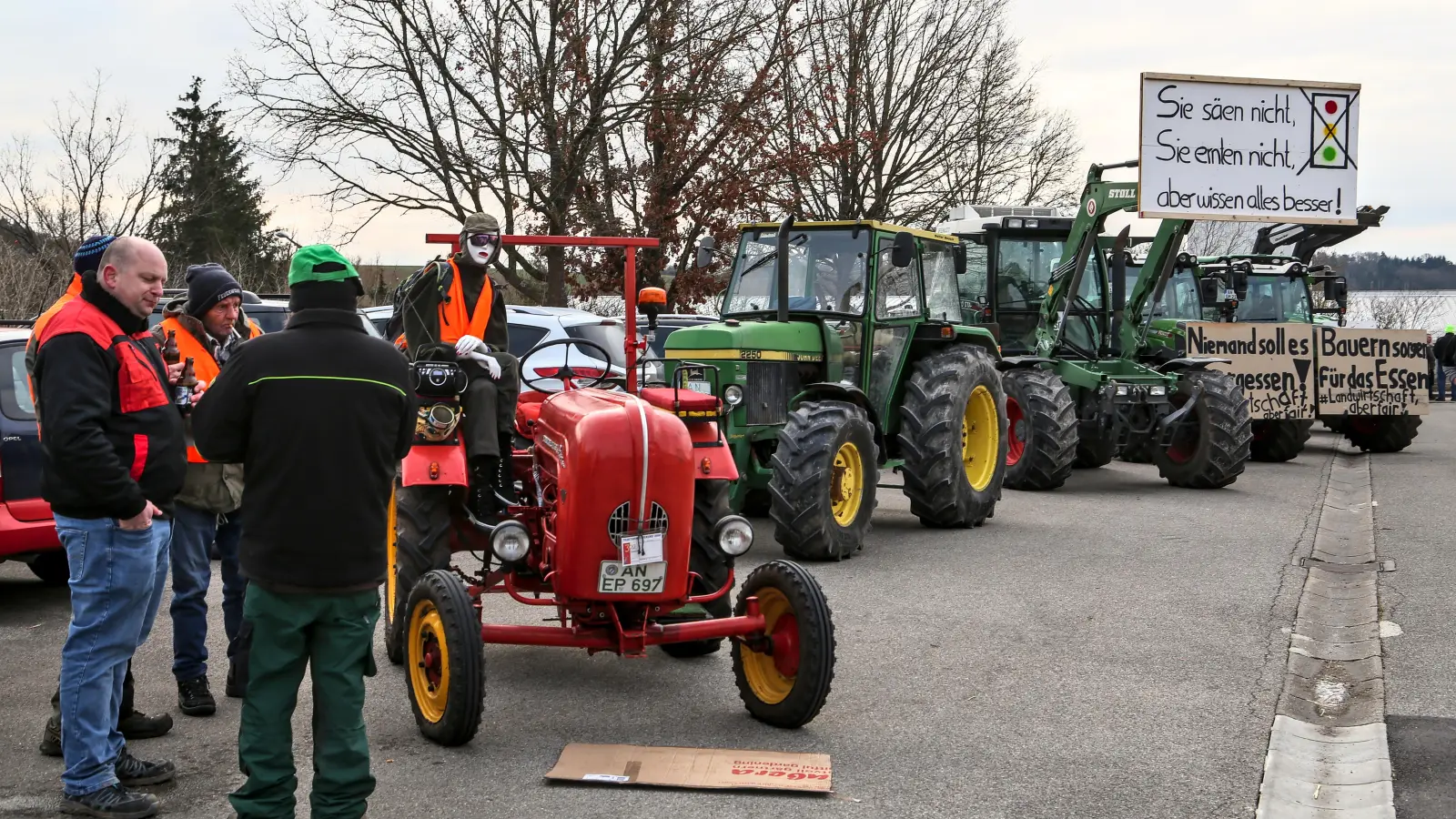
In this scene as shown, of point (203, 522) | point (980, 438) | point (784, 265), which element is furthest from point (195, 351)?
point (980, 438)

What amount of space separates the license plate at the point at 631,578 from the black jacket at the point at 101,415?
158cm

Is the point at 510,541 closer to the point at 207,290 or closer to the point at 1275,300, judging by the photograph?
the point at 207,290

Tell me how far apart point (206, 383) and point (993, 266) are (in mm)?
12775

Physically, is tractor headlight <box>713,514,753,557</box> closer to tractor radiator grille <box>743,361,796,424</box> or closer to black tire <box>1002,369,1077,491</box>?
tractor radiator grille <box>743,361,796,424</box>

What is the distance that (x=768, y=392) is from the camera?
10.6 metres

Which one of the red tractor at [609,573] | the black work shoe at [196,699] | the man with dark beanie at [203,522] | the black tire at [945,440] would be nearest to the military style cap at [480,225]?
the red tractor at [609,573]

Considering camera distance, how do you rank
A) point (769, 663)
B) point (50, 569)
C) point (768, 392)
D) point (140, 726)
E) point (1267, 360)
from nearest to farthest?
point (140, 726), point (769, 663), point (50, 569), point (768, 392), point (1267, 360)

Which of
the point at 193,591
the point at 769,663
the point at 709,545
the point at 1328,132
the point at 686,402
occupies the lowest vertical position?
the point at 769,663

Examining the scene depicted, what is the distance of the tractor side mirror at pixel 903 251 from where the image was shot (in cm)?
1073

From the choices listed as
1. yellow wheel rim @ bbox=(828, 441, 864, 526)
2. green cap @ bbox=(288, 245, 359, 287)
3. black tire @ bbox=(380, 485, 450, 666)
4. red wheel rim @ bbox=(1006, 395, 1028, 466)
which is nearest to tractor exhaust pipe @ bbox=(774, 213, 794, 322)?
yellow wheel rim @ bbox=(828, 441, 864, 526)

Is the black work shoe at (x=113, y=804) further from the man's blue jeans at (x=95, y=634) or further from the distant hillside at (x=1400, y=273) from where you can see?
the distant hillside at (x=1400, y=273)

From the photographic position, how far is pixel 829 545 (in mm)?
9750

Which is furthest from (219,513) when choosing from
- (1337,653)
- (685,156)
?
(685,156)

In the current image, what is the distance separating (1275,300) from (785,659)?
638 inches
